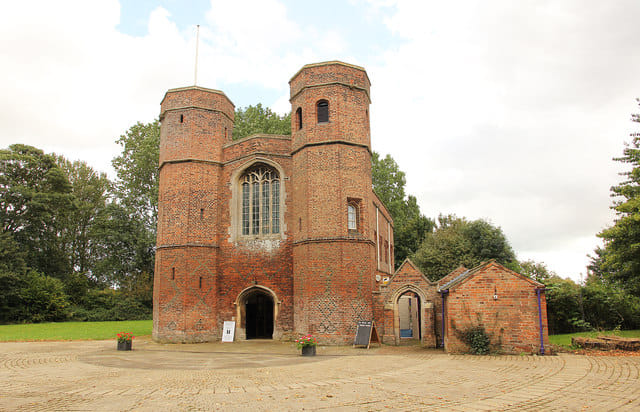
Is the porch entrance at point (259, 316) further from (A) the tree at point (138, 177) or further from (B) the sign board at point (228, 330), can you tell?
(A) the tree at point (138, 177)

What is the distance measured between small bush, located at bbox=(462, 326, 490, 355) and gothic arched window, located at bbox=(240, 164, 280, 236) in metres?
9.88

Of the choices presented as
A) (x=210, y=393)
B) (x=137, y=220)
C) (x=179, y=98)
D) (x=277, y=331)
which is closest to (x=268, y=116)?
(x=137, y=220)

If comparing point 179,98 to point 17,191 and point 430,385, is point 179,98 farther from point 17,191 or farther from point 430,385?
point 17,191

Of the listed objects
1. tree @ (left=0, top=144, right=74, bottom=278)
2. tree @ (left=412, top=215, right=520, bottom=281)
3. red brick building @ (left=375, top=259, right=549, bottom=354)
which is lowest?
red brick building @ (left=375, top=259, right=549, bottom=354)

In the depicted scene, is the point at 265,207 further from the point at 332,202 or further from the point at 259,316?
the point at 259,316

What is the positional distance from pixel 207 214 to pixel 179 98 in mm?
5947

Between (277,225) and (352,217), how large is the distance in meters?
3.85

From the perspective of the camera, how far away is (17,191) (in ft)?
114

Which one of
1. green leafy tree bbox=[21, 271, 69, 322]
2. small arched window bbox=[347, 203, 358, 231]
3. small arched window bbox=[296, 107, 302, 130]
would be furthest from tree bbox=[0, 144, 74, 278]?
small arched window bbox=[347, 203, 358, 231]

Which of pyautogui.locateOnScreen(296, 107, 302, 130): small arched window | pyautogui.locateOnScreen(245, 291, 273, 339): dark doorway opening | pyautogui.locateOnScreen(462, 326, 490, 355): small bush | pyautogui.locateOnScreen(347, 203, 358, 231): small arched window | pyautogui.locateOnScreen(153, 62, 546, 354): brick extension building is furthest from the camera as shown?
pyautogui.locateOnScreen(245, 291, 273, 339): dark doorway opening

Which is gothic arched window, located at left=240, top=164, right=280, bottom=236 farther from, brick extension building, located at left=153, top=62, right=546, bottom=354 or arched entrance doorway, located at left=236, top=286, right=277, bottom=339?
arched entrance doorway, located at left=236, top=286, right=277, bottom=339

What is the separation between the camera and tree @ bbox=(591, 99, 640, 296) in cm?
1599

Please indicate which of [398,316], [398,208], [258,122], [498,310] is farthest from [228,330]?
[398,208]

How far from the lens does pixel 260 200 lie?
2131cm
